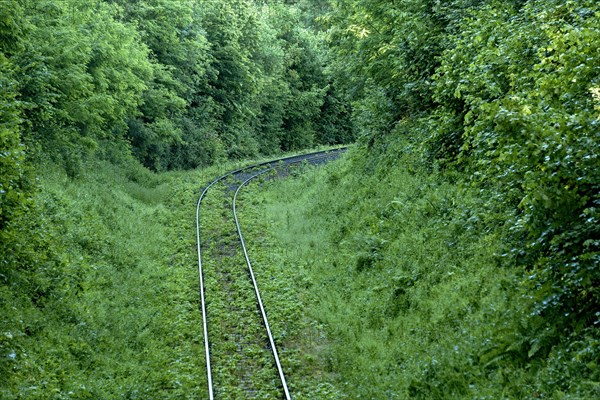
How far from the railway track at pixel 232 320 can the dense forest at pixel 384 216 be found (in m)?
0.46

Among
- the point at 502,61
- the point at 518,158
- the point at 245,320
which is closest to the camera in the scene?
the point at 518,158

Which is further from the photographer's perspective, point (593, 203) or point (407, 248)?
point (407, 248)

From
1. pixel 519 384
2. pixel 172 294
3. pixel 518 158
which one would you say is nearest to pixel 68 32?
pixel 172 294

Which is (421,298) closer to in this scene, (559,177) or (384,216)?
(559,177)

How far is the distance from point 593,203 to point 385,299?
19.2 ft

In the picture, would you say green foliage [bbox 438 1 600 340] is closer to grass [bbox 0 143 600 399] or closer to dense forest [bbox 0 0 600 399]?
dense forest [bbox 0 0 600 399]

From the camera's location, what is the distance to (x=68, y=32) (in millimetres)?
21469

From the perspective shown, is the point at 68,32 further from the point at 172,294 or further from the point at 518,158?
the point at 518,158

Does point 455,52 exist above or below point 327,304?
above

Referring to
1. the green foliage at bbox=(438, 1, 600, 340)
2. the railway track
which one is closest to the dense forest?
the green foliage at bbox=(438, 1, 600, 340)

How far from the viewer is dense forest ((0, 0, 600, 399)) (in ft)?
27.7

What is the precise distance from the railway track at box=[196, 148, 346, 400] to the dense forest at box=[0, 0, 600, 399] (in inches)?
17.9

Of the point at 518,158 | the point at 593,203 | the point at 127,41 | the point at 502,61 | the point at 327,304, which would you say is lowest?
the point at 327,304

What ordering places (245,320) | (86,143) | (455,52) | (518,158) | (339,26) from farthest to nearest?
(339,26)
(86,143)
(455,52)
(245,320)
(518,158)
